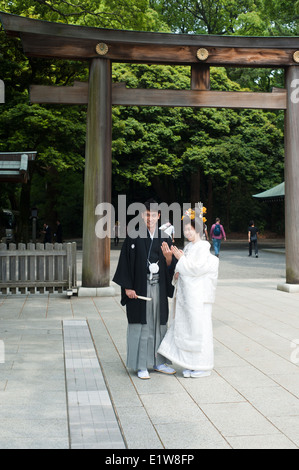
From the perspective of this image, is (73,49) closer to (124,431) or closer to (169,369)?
(169,369)

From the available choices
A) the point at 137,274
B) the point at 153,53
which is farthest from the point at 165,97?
the point at 137,274

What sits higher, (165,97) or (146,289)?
(165,97)

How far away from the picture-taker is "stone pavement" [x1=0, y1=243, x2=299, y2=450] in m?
4.21

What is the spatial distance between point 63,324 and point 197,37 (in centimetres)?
722

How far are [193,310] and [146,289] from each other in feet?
1.81

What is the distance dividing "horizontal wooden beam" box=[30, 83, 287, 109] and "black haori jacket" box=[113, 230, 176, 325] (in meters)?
6.95

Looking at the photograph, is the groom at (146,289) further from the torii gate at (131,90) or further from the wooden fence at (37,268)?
the wooden fence at (37,268)

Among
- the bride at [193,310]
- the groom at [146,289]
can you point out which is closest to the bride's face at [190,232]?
the bride at [193,310]

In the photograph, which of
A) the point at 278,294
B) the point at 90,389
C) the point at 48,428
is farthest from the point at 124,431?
the point at 278,294

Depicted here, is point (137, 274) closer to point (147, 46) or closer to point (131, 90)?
point (131, 90)

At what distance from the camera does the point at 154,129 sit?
30.8 m

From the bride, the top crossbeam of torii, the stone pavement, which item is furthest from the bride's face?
the top crossbeam of torii

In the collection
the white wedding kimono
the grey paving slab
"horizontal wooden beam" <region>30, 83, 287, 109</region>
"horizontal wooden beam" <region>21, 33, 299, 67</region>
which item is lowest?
the grey paving slab

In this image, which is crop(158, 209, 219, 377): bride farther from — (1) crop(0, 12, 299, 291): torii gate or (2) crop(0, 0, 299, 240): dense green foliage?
(2) crop(0, 0, 299, 240): dense green foliage
